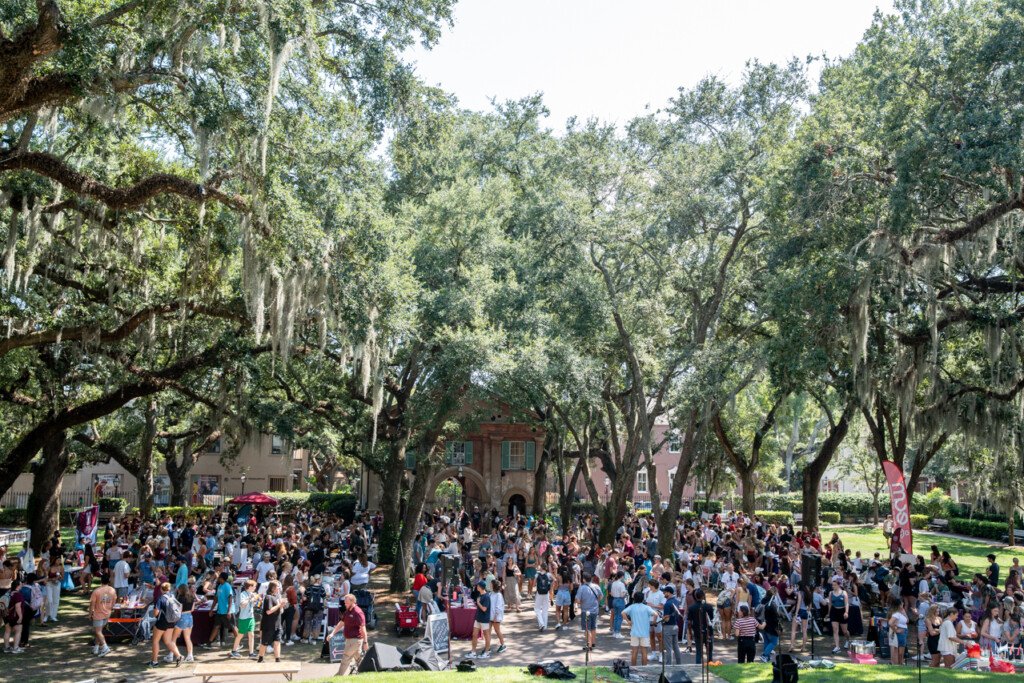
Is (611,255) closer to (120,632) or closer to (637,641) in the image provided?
(637,641)

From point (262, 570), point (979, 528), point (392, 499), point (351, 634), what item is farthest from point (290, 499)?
point (351, 634)

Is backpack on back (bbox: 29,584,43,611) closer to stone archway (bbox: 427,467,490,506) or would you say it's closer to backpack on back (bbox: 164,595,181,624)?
backpack on back (bbox: 164,595,181,624)

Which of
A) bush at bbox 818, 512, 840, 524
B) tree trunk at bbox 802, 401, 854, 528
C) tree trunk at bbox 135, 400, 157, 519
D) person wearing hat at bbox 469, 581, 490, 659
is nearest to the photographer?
person wearing hat at bbox 469, 581, 490, 659

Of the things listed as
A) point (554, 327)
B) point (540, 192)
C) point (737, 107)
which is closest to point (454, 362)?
point (554, 327)

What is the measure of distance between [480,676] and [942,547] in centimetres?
2779

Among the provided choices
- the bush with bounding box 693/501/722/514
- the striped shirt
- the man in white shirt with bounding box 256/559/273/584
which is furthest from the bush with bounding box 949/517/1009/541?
the man in white shirt with bounding box 256/559/273/584

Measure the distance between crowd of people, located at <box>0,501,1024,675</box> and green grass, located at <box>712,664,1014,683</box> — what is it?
686 millimetres

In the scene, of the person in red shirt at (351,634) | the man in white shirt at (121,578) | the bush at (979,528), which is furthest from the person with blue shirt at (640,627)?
the bush at (979,528)

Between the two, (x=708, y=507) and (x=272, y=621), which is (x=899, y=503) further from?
(x=708, y=507)

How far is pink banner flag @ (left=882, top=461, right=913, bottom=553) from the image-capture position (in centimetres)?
1745

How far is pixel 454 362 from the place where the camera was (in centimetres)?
1822

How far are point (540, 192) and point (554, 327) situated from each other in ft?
14.3

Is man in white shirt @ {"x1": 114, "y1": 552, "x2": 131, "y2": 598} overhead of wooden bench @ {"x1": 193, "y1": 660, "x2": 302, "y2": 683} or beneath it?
overhead

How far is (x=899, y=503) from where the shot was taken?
17828 millimetres
